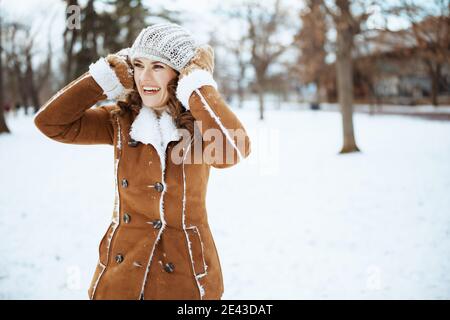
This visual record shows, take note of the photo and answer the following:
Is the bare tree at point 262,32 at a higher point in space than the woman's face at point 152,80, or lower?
higher

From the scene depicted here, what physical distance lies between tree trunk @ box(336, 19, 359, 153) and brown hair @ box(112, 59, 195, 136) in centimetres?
888

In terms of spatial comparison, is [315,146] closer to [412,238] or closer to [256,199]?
[256,199]

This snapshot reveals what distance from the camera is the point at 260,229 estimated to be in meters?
5.11

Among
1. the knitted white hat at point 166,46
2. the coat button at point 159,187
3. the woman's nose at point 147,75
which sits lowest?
the coat button at point 159,187

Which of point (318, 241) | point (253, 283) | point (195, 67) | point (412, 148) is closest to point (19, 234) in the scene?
point (253, 283)

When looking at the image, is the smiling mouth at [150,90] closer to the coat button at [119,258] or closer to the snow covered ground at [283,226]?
the coat button at [119,258]

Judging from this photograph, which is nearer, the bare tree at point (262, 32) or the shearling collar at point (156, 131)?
the shearling collar at point (156, 131)

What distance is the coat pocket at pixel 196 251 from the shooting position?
1695 millimetres

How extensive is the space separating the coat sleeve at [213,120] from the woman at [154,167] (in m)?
0.03

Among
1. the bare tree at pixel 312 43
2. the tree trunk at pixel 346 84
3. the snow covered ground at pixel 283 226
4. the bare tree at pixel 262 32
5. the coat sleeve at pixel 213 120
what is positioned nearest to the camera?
the coat sleeve at pixel 213 120

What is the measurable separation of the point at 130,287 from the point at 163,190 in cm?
47

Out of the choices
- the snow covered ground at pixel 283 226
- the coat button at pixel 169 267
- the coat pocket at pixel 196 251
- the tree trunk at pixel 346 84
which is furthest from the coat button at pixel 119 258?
the tree trunk at pixel 346 84

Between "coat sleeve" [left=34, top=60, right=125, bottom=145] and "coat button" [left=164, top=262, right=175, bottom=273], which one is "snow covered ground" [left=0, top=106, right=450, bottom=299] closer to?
"coat button" [left=164, top=262, right=175, bottom=273]

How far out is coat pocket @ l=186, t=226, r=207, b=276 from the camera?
1695 millimetres
